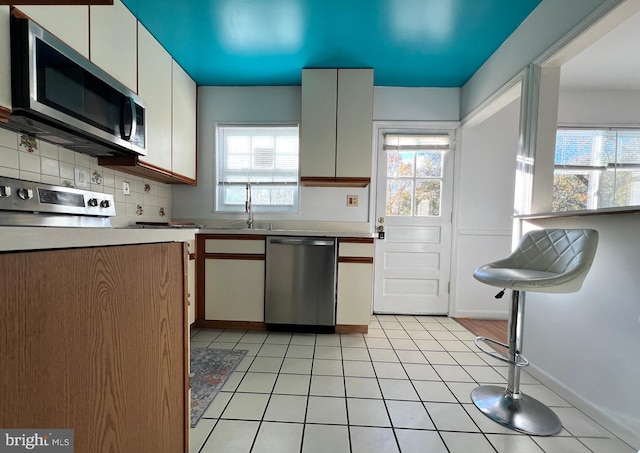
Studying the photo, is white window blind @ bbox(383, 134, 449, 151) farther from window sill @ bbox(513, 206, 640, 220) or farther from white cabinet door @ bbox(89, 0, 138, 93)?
white cabinet door @ bbox(89, 0, 138, 93)

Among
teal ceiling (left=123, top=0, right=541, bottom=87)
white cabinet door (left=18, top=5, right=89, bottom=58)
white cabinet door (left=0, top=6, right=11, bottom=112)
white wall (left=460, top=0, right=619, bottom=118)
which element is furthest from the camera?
teal ceiling (left=123, top=0, right=541, bottom=87)

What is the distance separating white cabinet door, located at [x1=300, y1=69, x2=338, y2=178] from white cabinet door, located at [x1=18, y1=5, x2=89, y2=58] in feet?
4.96

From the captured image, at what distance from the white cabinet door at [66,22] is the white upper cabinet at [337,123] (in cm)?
151

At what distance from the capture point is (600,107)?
9.05 ft

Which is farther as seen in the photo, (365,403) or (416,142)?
(416,142)

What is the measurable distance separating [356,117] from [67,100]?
1957 mm

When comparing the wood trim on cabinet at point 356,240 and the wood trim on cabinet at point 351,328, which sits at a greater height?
the wood trim on cabinet at point 356,240

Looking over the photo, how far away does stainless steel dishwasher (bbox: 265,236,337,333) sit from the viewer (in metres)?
2.28

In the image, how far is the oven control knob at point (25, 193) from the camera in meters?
1.24

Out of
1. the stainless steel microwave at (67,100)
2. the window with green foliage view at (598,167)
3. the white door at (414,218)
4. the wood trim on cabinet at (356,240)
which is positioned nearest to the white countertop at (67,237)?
the stainless steel microwave at (67,100)

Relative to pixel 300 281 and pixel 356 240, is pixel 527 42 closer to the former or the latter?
pixel 356 240

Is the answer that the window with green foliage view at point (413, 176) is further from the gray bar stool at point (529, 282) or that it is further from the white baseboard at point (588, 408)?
the white baseboard at point (588, 408)

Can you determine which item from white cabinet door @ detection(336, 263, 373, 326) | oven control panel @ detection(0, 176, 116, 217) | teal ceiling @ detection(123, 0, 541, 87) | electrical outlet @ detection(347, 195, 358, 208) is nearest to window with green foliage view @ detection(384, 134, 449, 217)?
electrical outlet @ detection(347, 195, 358, 208)

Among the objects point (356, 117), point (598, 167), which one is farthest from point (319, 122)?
point (598, 167)
